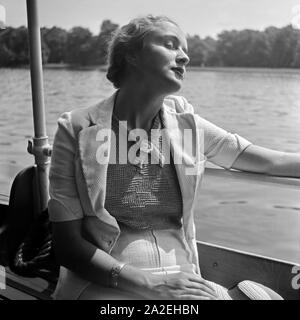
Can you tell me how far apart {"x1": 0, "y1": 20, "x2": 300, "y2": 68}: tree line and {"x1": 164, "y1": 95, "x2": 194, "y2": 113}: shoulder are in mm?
632

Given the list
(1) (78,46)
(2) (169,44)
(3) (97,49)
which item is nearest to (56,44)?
(1) (78,46)

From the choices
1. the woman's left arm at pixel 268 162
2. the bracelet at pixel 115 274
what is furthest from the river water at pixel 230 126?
the bracelet at pixel 115 274

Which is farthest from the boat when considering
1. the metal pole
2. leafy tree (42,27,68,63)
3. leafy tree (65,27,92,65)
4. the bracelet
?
leafy tree (65,27,92,65)

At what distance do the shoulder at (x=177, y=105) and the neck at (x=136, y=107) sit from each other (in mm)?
89

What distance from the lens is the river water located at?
4.69 meters

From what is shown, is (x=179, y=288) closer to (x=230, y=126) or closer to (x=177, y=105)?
(x=177, y=105)

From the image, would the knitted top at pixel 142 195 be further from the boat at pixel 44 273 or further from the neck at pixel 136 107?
the boat at pixel 44 273

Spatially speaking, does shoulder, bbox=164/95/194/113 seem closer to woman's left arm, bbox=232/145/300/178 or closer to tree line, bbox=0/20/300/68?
woman's left arm, bbox=232/145/300/178

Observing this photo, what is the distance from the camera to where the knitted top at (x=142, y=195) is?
4.09 feet

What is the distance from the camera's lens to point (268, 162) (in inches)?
52.6

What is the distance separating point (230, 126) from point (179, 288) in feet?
30.9

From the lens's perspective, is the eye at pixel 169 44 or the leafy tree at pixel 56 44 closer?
the eye at pixel 169 44
